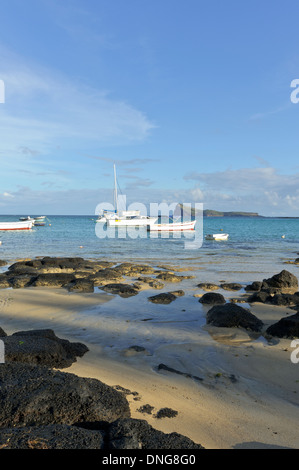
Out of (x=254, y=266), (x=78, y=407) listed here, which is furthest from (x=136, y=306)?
(x=254, y=266)

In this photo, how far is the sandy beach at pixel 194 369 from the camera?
494cm

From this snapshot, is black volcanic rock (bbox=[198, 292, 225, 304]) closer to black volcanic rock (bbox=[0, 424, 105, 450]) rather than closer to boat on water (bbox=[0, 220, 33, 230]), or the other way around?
black volcanic rock (bbox=[0, 424, 105, 450])

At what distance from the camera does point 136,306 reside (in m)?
12.6

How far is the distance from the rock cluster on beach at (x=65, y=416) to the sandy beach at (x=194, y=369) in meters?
0.91

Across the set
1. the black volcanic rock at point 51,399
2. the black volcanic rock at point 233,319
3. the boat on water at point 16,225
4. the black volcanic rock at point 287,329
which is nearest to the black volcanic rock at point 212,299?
the black volcanic rock at point 233,319

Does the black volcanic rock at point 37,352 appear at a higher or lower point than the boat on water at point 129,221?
lower

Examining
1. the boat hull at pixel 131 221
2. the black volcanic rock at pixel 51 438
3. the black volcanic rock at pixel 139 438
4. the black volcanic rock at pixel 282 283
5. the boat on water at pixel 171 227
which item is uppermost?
the boat hull at pixel 131 221

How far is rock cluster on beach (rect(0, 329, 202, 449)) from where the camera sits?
3.34 metres

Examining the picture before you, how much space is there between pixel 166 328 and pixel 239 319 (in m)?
2.28

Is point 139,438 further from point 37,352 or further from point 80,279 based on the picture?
point 80,279

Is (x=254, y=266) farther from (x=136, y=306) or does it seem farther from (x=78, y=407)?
(x=78, y=407)

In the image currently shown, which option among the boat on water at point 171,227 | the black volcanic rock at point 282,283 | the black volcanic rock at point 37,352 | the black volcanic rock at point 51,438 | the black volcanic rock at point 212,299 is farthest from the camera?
A: the boat on water at point 171,227

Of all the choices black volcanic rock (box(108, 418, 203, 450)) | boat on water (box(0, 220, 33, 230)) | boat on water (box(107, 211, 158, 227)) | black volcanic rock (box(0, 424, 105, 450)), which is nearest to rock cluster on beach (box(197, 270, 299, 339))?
black volcanic rock (box(108, 418, 203, 450))

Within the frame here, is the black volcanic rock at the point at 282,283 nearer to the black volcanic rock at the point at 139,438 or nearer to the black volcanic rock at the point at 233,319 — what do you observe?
the black volcanic rock at the point at 233,319
